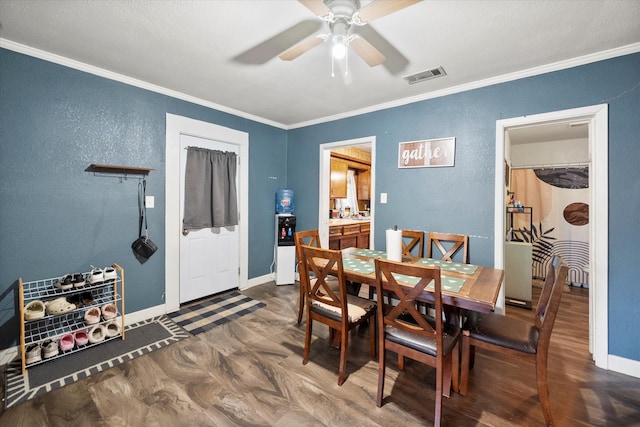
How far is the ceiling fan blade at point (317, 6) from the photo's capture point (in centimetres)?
130

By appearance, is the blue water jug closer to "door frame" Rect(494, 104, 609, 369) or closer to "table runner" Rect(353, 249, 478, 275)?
"table runner" Rect(353, 249, 478, 275)

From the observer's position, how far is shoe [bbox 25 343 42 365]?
2.06 meters

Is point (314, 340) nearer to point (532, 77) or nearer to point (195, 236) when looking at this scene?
point (195, 236)

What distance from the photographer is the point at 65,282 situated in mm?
2266

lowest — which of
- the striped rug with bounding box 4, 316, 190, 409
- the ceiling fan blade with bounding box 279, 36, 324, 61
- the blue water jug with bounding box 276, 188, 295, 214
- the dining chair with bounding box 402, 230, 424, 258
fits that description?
the striped rug with bounding box 4, 316, 190, 409

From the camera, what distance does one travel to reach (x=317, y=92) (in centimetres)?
302

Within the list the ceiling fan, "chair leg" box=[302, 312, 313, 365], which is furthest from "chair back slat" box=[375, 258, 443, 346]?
the ceiling fan

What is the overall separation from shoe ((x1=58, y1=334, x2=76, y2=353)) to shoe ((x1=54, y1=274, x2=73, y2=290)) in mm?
408

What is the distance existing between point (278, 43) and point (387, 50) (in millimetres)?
860

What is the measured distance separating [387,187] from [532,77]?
168 centimetres

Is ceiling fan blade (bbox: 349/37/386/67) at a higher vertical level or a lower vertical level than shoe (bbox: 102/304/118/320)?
higher

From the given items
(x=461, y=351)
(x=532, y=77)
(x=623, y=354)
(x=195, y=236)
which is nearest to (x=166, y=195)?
(x=195, y=236)

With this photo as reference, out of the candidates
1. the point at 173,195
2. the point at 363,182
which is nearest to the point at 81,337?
the point at 173,195

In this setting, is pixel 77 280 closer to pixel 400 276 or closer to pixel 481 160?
pixel 400 276
